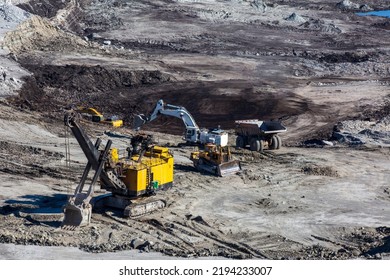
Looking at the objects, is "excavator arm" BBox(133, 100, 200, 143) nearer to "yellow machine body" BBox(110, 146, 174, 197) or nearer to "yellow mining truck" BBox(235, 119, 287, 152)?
"yellow mining truck" BBox(235, 119, 287, 152)

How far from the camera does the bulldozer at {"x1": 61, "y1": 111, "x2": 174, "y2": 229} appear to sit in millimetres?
24781

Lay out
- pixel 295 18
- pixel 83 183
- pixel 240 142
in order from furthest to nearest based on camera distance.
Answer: pixel 295 18, pixel 240 142, pixel 83 183

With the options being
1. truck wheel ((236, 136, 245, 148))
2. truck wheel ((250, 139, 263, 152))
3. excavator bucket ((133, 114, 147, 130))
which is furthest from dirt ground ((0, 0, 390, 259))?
truck wheel ((236, 136, 245, 148))

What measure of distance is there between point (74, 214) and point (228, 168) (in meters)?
8.00

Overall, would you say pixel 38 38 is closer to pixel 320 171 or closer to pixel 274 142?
pixel 274 142

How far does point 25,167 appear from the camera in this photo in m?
31.3

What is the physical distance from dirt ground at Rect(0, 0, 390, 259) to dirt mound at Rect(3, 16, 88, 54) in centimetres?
12

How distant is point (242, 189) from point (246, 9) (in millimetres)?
49748

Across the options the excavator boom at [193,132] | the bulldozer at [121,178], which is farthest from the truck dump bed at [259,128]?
the bulldozer at [121,178]

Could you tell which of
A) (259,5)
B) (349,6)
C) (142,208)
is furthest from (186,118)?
(349,6)

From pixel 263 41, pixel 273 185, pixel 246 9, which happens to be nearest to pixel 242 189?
pixel 273 185

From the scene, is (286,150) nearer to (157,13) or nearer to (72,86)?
(72,86)

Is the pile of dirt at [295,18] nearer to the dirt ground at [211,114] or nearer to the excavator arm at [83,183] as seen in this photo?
the dirt ground at [211,114]

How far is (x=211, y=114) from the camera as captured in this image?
4322 centimetres
